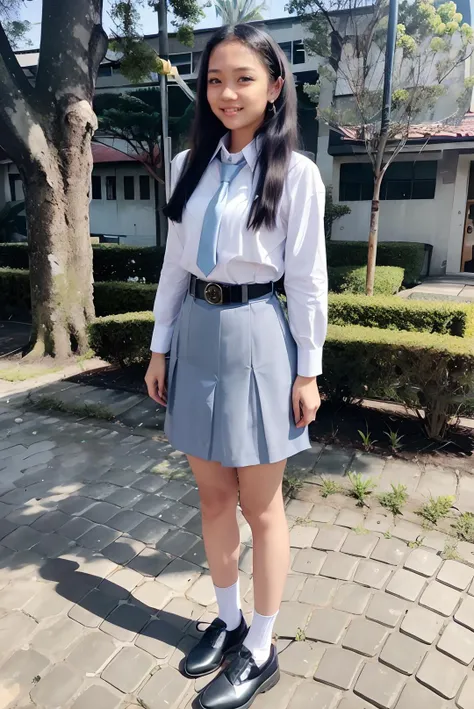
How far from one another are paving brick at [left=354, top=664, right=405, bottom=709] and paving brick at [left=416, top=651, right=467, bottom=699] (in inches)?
3.6

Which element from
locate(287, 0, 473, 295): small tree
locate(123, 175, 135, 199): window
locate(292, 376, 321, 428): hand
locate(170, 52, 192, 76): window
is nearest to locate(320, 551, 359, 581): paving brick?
locate(292, 376, 321, 428): hand

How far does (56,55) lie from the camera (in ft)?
19.6

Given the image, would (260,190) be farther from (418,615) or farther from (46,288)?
(46,288)

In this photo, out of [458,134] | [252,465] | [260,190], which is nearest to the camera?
[260,190]

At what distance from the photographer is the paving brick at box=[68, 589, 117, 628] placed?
2.21 metres

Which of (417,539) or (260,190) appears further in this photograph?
(417,539)

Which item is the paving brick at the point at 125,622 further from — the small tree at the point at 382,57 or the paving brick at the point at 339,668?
the small tree at the point at 382,57

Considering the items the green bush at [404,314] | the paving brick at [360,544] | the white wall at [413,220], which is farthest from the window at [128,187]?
the paving brick at [360,544]

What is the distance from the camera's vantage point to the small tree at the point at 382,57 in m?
9.18

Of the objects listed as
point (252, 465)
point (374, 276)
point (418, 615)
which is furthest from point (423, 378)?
point (374, 276)

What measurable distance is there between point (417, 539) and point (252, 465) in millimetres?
1464

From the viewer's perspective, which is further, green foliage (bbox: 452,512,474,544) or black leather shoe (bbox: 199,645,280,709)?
green foliage (bbox: 452,512,474,544)

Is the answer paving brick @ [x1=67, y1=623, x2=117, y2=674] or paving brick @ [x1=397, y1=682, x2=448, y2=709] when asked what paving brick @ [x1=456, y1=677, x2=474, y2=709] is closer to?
paving brick @ [x1=397, y1=682, x2=448, y2=709]

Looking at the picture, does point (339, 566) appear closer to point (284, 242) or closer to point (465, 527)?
point (465, 527)
